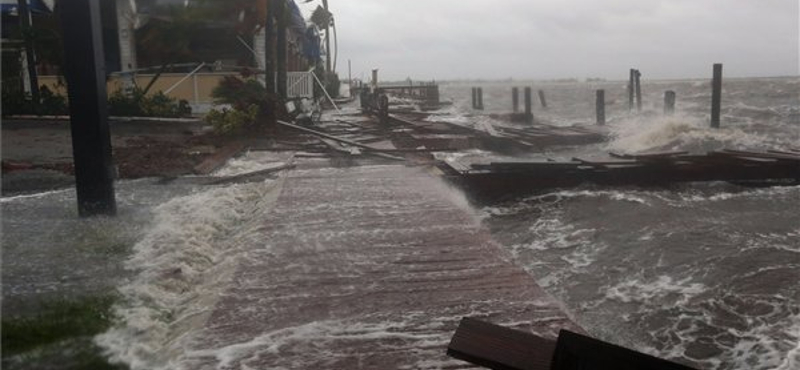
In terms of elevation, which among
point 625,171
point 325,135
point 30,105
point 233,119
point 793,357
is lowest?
point 793,357

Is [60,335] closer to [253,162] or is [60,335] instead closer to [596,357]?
[596,357]

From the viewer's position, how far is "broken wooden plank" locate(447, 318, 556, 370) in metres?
2.07

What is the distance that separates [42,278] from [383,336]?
2473mm

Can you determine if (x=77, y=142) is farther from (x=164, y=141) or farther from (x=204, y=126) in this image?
(x=204, y=126)

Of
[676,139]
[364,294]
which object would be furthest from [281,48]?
[364,294]

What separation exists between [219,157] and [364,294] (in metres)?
6.65

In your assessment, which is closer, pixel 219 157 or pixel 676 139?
pixel 219 157

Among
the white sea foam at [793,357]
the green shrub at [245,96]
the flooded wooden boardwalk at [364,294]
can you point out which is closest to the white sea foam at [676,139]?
the green shrub at [245,96]

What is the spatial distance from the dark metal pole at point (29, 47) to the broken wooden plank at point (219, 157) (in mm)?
6725

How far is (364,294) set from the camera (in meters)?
3.72

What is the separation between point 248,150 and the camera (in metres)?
11.1

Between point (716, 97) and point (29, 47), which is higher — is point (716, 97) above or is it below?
below

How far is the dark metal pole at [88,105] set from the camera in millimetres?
5430

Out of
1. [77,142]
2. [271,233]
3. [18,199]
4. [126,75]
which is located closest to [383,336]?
[271,233]
